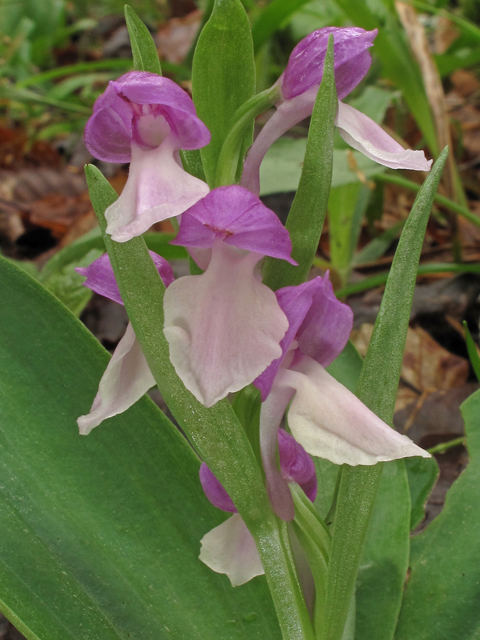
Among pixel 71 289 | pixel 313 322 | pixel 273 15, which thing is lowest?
pixel 71 289

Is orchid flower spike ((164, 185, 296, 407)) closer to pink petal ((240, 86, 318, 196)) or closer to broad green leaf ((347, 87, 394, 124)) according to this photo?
pink petal ((240, 86, 318, 196))

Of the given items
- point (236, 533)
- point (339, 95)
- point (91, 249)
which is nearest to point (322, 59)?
point (339, 95)

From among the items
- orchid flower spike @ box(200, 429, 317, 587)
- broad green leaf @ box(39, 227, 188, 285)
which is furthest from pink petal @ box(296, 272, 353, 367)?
broad green leaf @ box(39, 227, 188, 285)

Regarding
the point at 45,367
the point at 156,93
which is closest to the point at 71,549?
the point at 45,367

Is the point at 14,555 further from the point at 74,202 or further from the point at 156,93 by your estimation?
the point at 74,202

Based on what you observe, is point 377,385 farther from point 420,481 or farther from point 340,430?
point 420,481

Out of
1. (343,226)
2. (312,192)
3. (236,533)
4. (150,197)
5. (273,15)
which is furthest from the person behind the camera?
(273,15)
